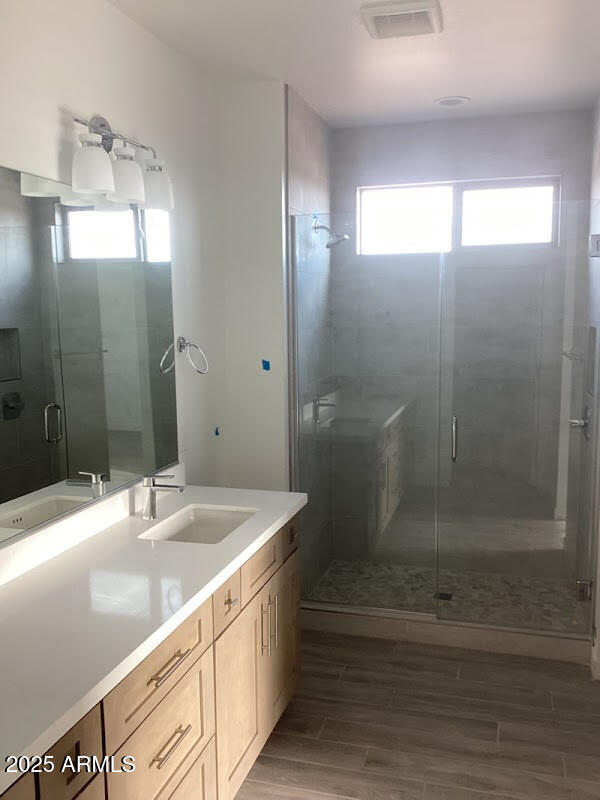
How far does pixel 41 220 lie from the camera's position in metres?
2.20

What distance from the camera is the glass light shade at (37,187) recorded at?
2129 mm

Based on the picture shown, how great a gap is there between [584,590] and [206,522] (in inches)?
74.4

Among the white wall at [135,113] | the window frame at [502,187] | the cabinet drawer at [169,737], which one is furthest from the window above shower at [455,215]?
the cabinet drawer at [169,737]

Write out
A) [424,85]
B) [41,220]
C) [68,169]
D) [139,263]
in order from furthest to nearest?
[424,85], [139,263], [68,169], [41,220]

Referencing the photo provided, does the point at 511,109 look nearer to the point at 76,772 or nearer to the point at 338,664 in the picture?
the point at 338,664

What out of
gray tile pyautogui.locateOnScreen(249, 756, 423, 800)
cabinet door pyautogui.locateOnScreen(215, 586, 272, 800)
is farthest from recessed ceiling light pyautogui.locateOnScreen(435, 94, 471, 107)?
gray tile pyautogui.locateOnScreen(249, 756, 423, 800)

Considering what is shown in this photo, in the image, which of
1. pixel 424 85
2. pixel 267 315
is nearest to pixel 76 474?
pixel 267 315

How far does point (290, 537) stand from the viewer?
2.82 metres

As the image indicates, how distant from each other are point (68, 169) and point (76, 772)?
5.83 ft

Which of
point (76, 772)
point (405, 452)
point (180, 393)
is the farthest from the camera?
point (405, 452)

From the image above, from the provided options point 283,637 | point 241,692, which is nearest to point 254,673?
point 241,692

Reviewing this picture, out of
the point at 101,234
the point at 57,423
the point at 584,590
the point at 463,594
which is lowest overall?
the point at 463,594

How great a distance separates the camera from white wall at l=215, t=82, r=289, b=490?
341cm

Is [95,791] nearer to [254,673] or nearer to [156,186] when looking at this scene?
[254,673]
